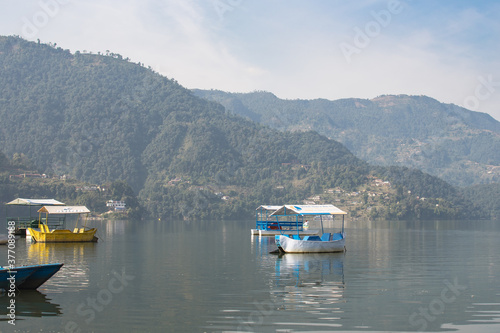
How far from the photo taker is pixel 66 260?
45.7 metres

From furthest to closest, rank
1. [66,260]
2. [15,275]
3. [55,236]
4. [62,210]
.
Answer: [62,210] → [55,236] → [66,260] → [15,275]

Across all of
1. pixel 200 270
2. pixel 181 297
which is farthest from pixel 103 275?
pixel 181 297

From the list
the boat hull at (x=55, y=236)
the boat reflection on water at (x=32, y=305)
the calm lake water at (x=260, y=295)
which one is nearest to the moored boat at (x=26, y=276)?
the boat reflection on water at (x=32, y=305)

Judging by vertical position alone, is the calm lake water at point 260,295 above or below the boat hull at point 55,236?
below

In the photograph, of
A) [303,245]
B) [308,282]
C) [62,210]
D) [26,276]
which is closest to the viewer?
[26,276]

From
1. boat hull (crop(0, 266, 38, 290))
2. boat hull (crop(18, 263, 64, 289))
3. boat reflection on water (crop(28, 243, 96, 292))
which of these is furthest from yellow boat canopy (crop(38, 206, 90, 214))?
boat hull (crop(0, 266, 38, 290))

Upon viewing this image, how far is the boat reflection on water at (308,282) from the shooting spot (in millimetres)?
27812

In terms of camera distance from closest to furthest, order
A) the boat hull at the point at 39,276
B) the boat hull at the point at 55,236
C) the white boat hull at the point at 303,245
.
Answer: the boat hull at the point at 39,276 < the white boat hull at the point at 303,245 < the boat hull at the point at 55,236

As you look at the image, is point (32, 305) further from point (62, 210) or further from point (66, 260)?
point (62, 210)

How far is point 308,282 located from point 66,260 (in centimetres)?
2214

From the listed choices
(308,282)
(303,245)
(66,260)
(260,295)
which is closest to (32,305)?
(260,295)

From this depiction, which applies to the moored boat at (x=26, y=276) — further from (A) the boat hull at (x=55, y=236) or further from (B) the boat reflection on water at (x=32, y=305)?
(A) the boat hull at (x=55, y=236)

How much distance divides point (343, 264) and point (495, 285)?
1293cm

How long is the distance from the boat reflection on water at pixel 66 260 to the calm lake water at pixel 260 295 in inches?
3.4
